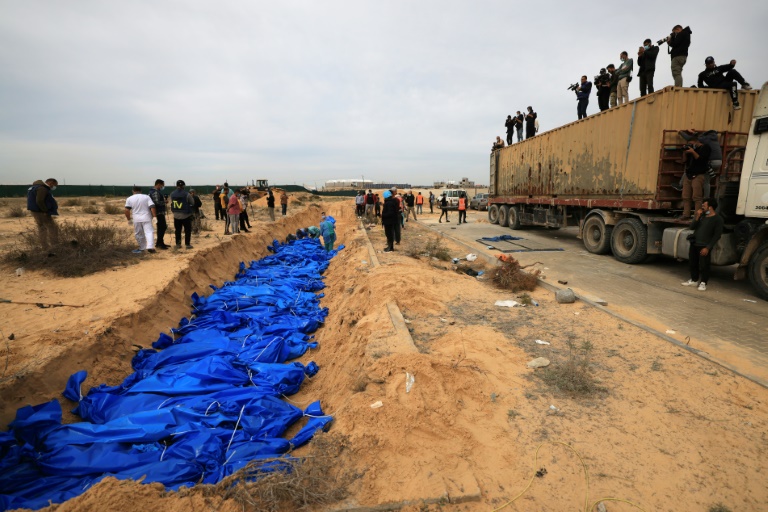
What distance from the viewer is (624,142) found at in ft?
31.1

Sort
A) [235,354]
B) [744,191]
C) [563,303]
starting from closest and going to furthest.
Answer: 1. [235,354]
2. [563,303]
3. [744,191]

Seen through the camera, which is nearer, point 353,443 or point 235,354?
point 353,443

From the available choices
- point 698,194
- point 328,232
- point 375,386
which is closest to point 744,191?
point 698,194

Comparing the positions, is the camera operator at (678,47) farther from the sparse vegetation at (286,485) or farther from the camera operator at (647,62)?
the sparse vegetation at (286,485)

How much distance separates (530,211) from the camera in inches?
634

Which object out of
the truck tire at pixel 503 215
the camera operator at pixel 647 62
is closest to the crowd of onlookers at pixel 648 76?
the camera operator at pixel 647 62

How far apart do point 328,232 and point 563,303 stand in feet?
28.6

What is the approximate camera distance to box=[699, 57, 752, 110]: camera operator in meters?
8.20

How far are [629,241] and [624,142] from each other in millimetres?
2527

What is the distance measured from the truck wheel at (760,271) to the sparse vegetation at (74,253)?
12.3 meters

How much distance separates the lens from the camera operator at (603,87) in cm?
1170

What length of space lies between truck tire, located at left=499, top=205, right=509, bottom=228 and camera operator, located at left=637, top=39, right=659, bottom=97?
27.9 ft

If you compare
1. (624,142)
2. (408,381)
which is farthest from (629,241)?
(408,381)

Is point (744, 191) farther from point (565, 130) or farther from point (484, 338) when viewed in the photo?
point (565, 130)
